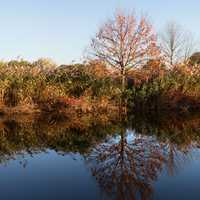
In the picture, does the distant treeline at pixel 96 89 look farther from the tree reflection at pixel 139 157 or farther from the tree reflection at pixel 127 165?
the tree reflection at pixel 127 165

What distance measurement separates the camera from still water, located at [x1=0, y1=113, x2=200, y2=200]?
685 centimetres

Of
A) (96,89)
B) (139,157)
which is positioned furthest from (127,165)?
(96,89)

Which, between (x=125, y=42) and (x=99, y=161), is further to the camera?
(x=125, y=42)

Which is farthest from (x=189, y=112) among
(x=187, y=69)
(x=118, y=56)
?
(x=118, y=56)

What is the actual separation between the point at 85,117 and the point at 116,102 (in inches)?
129

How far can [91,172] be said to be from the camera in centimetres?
Answer: 837

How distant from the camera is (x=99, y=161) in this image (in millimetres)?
9461

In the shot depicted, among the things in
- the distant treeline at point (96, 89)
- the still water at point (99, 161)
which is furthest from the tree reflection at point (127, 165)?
the distant treeline at point (96, 89)

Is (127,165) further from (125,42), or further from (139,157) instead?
(125,42)

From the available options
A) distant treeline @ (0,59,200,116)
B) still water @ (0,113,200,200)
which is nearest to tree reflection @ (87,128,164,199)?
still water @ (0,113,200,200)

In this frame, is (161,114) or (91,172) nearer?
(91,172)

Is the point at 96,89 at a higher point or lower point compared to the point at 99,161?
higher

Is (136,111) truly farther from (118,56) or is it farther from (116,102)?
(118,56)

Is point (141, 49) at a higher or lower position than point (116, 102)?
higher
